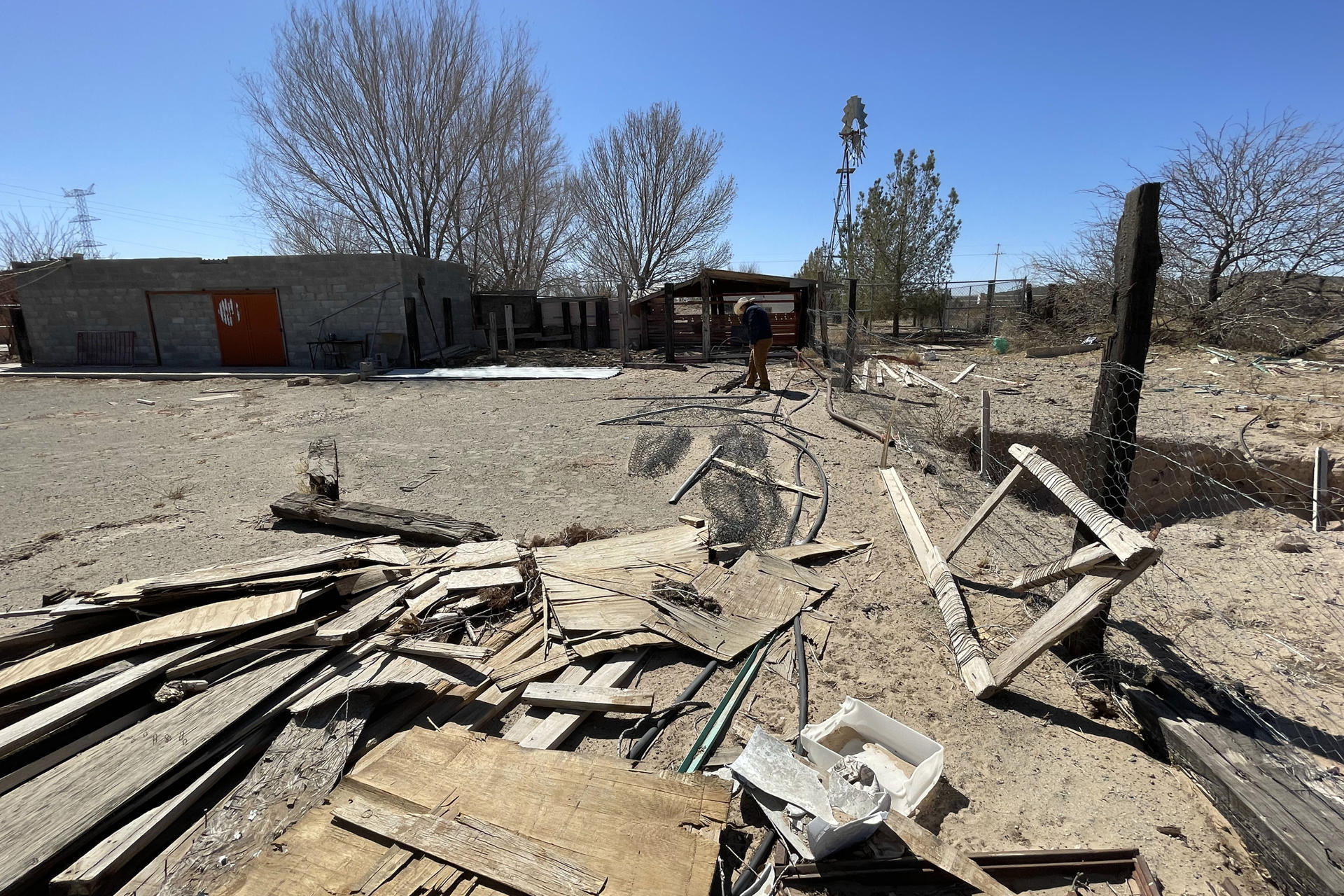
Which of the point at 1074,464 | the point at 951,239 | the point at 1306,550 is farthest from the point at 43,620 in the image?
the point at 951,239

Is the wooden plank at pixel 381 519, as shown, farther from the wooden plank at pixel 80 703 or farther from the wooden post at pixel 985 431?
the wooden post at pixel 985 431

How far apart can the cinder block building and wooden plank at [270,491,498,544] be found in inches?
557

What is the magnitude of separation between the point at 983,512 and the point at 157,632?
18.3ft

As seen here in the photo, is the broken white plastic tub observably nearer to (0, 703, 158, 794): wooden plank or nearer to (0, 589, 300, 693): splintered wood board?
(0, 589, 300, 693): splintered wood board

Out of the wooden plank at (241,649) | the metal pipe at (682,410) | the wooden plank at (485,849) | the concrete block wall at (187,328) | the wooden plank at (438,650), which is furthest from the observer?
the concrete block wall at (187,328)

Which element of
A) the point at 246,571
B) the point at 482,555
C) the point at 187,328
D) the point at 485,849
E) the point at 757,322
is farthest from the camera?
the point at 187,328

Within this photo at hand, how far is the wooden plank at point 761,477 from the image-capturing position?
694cm

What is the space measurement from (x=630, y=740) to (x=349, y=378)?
1713cm

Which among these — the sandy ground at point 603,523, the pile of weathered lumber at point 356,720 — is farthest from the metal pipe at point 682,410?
the pile of weathered lumber at point 356,720

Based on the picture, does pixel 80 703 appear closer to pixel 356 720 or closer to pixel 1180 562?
pixel 356 720

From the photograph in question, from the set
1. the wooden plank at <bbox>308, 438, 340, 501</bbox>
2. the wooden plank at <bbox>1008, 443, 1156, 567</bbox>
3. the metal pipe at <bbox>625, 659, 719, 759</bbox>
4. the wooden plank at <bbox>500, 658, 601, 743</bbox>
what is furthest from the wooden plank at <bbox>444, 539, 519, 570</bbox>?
the wooden plank at <bbox>1008, 443, 1156, 567</bbox>

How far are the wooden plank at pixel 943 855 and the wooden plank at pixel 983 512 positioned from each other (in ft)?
9.19

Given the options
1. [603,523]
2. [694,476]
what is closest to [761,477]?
[694,476]

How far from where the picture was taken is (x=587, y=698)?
11.3ft
